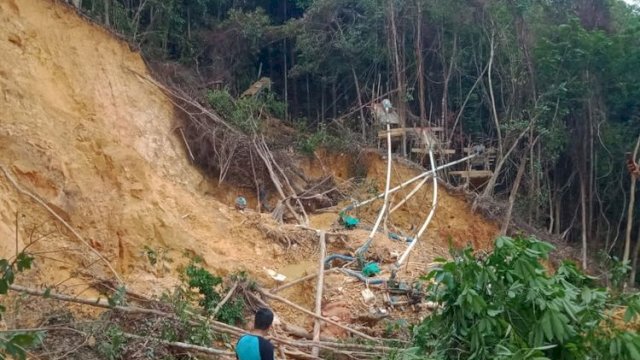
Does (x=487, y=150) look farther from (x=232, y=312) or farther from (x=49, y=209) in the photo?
(x=49, y=209)

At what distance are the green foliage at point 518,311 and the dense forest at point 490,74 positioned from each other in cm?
923

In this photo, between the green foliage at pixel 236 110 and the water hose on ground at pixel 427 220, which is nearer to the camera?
the water hose on ground at pixel 427 220

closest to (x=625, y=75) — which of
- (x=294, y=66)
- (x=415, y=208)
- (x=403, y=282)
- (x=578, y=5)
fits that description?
(x=578, y=5)

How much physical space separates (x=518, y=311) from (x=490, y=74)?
450 inches

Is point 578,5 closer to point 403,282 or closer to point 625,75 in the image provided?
point 625,75

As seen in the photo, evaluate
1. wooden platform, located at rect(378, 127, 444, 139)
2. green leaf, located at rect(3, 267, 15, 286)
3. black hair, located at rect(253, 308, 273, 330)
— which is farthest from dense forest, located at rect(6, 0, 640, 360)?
black hair, located at rect(253, 308, 273, 330)

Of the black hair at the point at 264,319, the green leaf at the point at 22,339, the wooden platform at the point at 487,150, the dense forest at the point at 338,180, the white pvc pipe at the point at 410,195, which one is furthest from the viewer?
the wooden platform at the point at 487,150

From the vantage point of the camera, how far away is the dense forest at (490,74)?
584 inches

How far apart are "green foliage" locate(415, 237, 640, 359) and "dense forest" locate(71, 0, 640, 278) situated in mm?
9228

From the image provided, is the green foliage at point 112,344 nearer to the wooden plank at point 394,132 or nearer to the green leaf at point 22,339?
the green leaf at point 22,339

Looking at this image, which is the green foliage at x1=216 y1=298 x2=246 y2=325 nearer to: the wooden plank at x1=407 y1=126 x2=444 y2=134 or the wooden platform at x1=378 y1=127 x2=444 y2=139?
the wooden platform at x1=378 y1=127 x2=444 y2=139

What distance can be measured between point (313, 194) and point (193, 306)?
17.9 ft

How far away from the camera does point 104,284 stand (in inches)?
297

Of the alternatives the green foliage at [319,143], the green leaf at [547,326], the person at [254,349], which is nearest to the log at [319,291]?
the person at [254,349]
